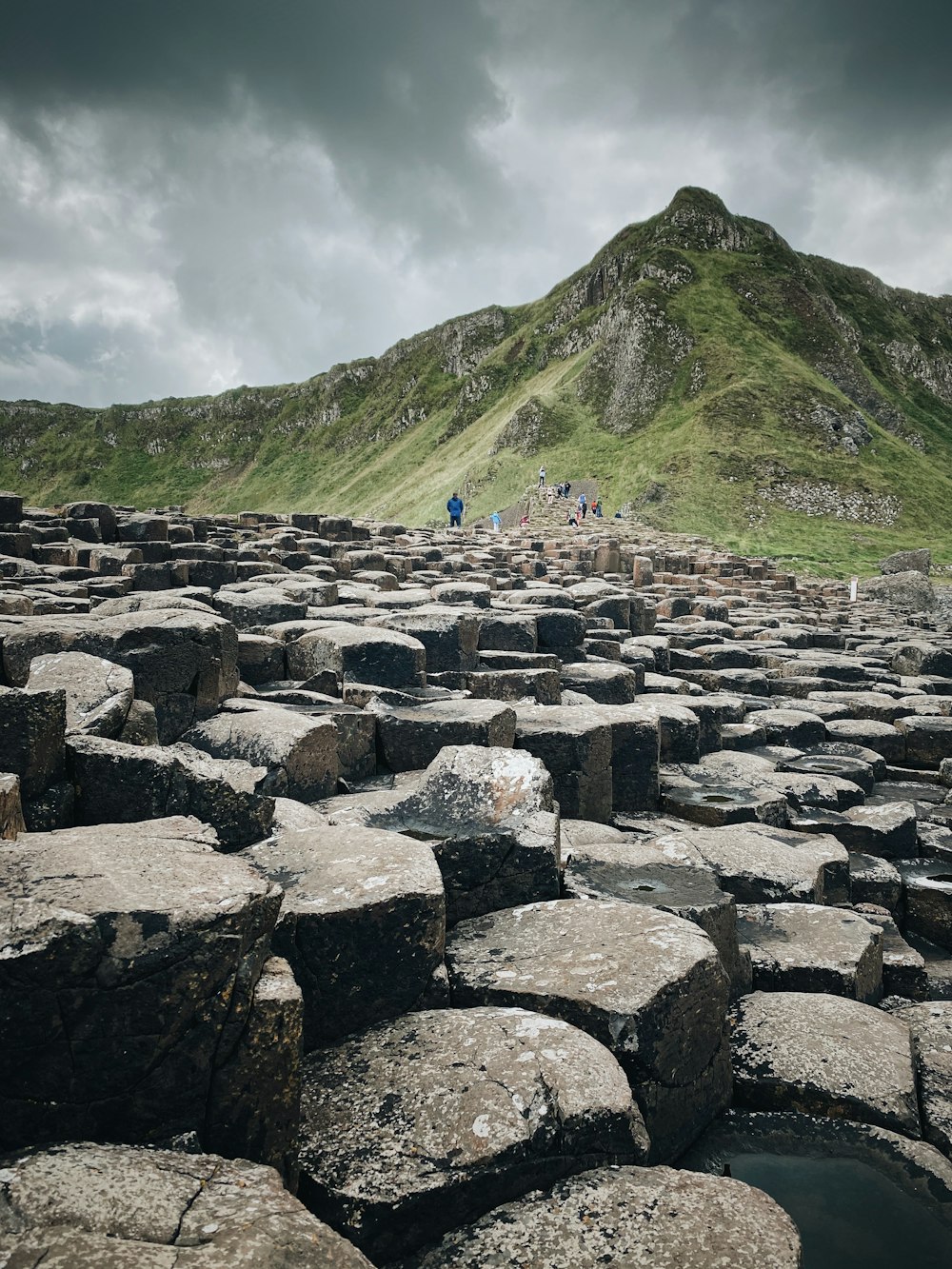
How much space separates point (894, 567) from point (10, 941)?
38337 mm

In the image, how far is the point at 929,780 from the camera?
9492mm

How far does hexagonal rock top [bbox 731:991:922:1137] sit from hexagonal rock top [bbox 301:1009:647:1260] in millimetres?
1224

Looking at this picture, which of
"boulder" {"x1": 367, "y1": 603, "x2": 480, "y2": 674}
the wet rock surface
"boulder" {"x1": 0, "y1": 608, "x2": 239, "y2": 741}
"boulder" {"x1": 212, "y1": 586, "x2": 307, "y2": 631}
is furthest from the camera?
"boulder" {"x1": 212, "y1": 586, "x2": 307, "y2": 631}

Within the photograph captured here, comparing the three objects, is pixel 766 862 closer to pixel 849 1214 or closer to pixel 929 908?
pixel 929 908

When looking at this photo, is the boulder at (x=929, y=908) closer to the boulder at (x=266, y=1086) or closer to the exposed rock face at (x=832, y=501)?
the boulder at (x=266, y=1086)

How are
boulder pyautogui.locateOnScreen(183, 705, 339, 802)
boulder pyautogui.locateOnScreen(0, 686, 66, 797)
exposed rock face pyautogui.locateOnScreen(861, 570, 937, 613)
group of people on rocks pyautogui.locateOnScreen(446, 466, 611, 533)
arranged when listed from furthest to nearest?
group of people on rocks pyautogui.locateOnScreen(446, 466, 611, 533)
exposed rock face pyautogui.locateOnScreen(861, 570, 937, 613)
boulder pyautogui.locateOnScreen(183, 705, 339, 802)
boulder pyautogui.locateOnScreen(0, 686, 66, 797)

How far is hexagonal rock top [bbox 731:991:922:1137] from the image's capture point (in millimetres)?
3896

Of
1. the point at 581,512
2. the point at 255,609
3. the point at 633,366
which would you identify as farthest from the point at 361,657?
the point at 633,366

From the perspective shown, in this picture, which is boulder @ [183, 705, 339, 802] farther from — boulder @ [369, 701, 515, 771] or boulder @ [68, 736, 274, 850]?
boulder @ [68, 736, 274, 850]

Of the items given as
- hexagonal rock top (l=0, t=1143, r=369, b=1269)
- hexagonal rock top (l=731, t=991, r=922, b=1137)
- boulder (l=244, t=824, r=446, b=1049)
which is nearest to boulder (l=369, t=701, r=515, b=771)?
boulder (l=244, t=824, r=446, b=1049)

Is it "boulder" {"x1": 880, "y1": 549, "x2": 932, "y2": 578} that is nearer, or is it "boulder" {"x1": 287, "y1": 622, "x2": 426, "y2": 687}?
"boulder" {"x1": 287, "y1": 622, "x2": 426, "y2": 687}

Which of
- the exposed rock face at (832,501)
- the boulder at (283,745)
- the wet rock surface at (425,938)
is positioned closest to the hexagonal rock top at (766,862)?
the wet rock surface at (425,938)

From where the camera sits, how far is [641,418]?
6203cm

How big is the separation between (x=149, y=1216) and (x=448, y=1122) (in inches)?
41.6
